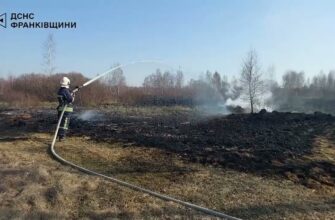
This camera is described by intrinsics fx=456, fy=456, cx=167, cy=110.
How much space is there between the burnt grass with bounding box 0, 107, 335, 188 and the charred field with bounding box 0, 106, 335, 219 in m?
0.02

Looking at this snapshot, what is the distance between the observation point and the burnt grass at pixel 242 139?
880 cm

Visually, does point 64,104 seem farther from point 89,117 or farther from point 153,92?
point 153,92

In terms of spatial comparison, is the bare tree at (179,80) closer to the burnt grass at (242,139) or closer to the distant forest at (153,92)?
the distant forest at (153,92)

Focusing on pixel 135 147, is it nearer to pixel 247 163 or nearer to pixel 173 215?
pixel 247 163

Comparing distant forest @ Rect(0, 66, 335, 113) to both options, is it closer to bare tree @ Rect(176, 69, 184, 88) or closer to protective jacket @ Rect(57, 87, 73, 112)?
bare tree @ Rect(176, 69, 184, 88)

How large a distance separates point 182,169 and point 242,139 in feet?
11.7

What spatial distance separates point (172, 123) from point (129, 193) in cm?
818

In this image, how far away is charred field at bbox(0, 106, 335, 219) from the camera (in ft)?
21.8

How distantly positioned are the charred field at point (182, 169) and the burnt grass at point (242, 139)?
0.08ft

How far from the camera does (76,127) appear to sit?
14125mm

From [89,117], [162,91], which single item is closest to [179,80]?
[162,91]

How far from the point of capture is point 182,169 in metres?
8.45

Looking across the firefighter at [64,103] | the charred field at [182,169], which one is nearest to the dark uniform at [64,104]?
the firefighter at [64,103]

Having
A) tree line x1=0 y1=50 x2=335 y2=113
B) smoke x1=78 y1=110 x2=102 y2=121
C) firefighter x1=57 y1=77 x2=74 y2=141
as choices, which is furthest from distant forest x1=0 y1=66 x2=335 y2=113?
firefighter x1=57 y1=77 x2=74 y2=141
